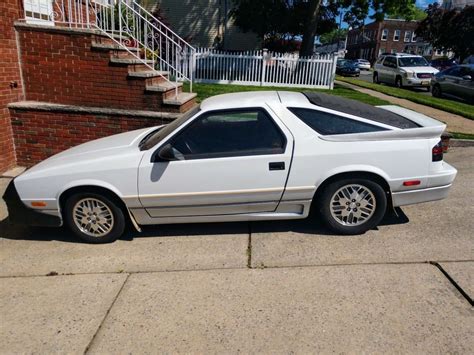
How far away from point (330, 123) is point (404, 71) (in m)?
17.4

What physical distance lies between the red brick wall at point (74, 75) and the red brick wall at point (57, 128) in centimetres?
34

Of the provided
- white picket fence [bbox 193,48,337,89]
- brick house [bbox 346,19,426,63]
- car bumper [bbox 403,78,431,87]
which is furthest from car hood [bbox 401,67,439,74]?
brick house [bbox 346,19,426,63]

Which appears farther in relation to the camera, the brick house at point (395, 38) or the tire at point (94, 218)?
the brick house at point (395, 38)

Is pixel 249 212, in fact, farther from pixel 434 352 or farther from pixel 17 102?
pixel 17 102

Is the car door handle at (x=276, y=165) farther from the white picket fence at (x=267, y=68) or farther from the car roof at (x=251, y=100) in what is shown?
the white picket fence at (x=267, y=68)

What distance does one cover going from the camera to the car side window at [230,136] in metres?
3.88

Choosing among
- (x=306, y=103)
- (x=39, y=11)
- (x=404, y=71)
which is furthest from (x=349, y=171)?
(x=404, y=71)

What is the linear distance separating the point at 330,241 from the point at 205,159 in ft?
4.90

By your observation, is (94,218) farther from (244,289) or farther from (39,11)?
(39,11)

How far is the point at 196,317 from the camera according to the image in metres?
2.93

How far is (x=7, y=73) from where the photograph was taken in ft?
20.2

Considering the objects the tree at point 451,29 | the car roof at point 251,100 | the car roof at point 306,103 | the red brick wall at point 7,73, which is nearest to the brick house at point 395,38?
the tree at point 451,29

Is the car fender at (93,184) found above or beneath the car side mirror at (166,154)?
beneath

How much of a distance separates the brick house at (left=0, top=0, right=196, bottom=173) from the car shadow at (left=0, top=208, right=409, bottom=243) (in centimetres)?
225
